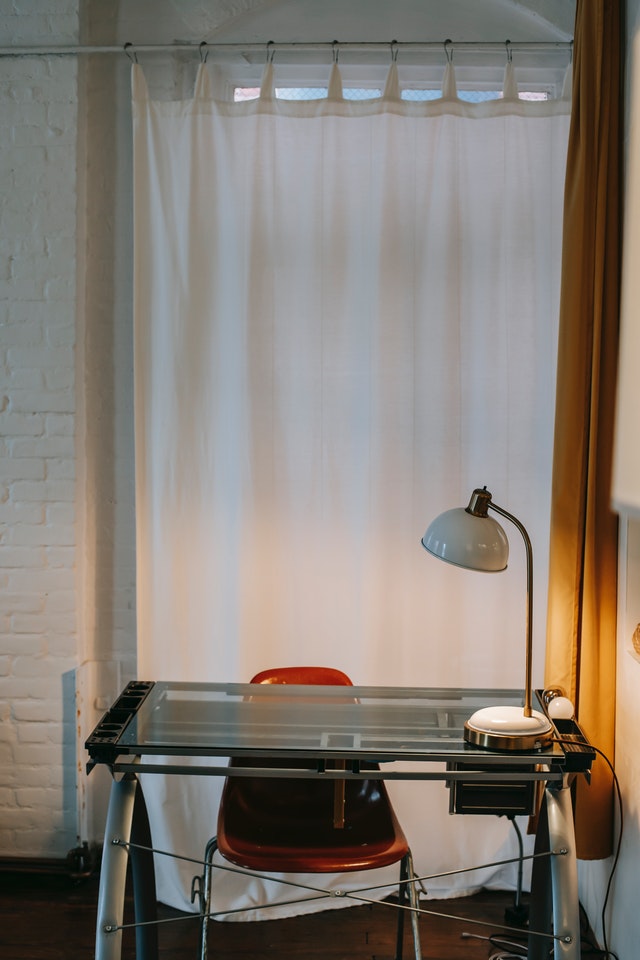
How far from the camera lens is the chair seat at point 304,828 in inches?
83.5

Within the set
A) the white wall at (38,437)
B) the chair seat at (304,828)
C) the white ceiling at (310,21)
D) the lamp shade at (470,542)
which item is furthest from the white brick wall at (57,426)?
the lamp shade at (470,542)

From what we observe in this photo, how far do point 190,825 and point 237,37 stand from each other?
2.58 m

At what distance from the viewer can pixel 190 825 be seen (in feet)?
9.46

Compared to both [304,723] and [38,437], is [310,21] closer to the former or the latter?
[38,437]

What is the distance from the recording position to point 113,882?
1.90m

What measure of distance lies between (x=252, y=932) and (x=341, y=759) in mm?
1111

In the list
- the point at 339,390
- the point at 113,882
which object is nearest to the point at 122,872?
the point at 113,882

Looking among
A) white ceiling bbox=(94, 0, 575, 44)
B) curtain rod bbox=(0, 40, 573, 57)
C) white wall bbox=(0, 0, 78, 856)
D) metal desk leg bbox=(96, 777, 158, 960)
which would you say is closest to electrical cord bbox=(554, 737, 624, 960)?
metal desk leg bbox=(96, 777, 158, 960)

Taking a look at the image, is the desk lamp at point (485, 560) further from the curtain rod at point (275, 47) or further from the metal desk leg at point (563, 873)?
the curtain rod at point (275, 47)

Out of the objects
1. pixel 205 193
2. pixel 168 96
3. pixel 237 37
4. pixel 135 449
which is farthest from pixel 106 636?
pixel 237 37

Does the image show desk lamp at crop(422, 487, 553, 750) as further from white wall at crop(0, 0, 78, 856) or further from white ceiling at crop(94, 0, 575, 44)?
white ceiling at crop(94, 0, 575, 44)

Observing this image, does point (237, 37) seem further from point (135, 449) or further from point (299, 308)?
point (135, 449)

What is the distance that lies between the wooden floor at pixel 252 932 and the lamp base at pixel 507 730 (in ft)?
2.81

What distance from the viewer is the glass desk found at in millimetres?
1887
